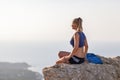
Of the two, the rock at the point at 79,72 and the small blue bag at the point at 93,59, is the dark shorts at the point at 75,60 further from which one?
the small blue bag at the point at 93,59

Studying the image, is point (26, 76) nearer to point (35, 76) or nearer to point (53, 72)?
point (35, 76)

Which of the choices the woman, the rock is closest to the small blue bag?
the rock

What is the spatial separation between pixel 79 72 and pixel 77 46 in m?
1.04

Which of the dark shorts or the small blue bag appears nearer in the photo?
the dark shorts

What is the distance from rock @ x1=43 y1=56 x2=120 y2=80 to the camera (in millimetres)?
13695

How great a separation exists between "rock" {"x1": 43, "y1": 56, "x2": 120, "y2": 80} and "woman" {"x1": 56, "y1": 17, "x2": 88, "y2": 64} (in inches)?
11.2

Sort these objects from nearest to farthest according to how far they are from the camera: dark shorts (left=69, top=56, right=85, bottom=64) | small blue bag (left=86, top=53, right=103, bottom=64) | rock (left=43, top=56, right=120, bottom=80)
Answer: rock (left=43, top=56, right=120, bottom=80) → dark shorts (left=69, top=56, right=85, bottom=64) → small blue bag (left=86, top=53, right=103, bottom=64)

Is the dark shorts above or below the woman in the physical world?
below

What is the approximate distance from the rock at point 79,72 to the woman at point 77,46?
0.28 metres

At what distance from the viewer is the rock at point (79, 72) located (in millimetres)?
13695

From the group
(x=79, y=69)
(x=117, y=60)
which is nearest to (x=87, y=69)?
(x=79, y=69)

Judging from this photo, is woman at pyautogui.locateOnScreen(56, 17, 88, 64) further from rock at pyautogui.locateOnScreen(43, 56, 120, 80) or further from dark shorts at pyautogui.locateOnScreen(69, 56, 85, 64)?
rock at pyautogui.locateOnScreen(43, 56, 120, 80)

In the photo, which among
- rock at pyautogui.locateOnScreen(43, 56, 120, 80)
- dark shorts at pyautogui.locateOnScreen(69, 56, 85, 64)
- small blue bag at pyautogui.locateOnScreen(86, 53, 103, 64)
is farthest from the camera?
small blue bag at pyautogui.locateOnScreen(86, 53, 103, 64)

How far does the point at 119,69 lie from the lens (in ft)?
49.3
